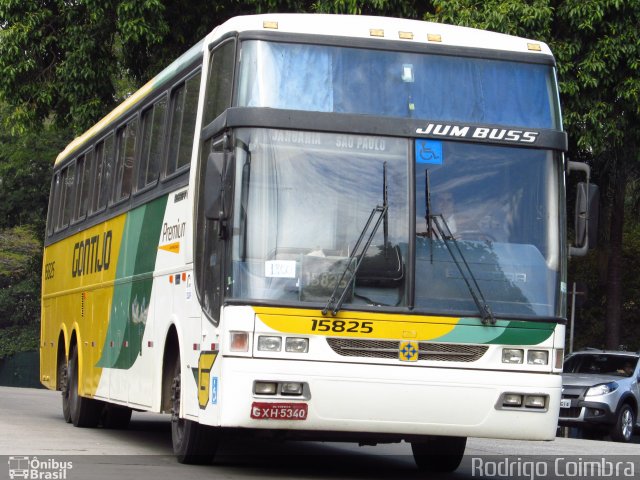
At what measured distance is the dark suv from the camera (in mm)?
21953

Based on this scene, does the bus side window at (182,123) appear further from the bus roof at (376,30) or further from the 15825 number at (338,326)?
the 15825 number at (338,326)

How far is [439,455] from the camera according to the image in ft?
41.4

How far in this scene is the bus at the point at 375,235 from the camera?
9.98 meters

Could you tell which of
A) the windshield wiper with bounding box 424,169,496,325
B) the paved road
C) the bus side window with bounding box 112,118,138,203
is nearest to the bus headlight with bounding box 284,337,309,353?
the windshield wiper with bounding box 424,169,496,325

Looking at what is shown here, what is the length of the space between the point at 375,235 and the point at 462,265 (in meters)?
0.70

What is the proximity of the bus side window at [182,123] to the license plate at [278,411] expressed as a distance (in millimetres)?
2738

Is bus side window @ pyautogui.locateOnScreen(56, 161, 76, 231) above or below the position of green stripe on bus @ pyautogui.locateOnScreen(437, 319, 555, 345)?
above

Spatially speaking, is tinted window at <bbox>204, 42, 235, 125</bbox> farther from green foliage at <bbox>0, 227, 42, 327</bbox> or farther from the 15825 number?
green foliage at <bbox>0, 227, 42, 327</bbox>

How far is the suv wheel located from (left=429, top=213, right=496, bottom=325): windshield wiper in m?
12.5

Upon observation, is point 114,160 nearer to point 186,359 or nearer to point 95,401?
point 95,401

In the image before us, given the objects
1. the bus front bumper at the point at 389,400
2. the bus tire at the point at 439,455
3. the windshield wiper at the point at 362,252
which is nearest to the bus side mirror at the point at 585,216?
the bus front bumper at the point at 389,400

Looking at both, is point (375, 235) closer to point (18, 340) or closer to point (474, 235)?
point (474, 235)

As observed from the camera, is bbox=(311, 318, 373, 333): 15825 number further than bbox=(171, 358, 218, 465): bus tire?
No

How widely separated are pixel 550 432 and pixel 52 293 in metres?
11.4
